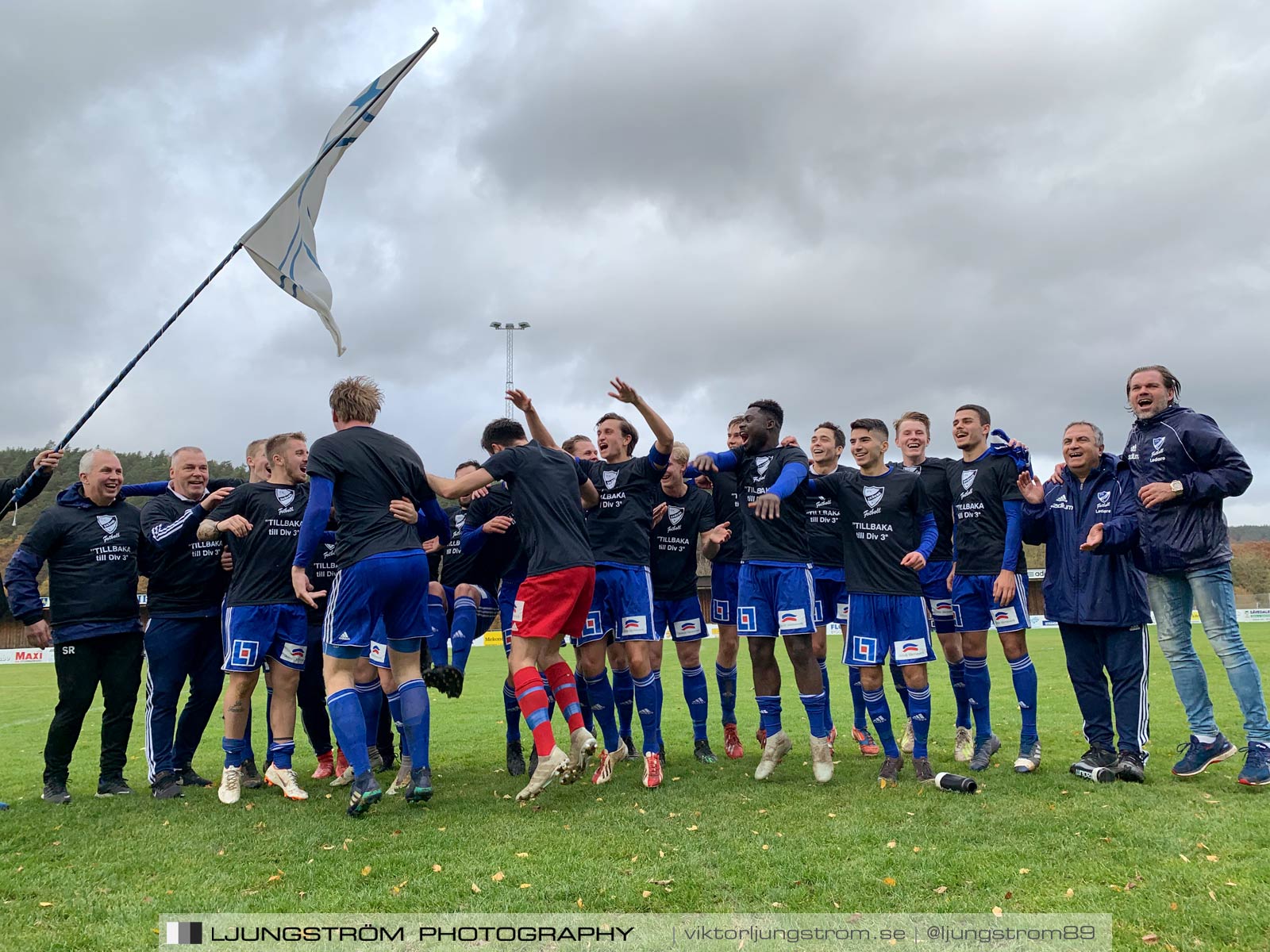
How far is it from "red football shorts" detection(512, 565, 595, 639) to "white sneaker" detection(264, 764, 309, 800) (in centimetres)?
207

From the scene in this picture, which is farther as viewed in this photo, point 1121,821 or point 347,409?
point 347,409

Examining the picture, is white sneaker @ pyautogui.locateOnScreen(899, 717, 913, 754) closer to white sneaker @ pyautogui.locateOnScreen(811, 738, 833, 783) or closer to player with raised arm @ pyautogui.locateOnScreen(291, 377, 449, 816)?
white sneaker @ pyautogui.locateOnScreen(811, 738, 833, 783)

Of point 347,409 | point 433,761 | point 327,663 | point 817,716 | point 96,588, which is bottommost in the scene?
point 433,761

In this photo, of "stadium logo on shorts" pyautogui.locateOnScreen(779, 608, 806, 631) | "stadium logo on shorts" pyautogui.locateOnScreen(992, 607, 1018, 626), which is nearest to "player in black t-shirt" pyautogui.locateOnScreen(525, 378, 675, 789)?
"stadium logo on shorts" pyautogui.locateOnScreen(779, 608, 806, 631)

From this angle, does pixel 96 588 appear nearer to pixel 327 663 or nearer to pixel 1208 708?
pixel 327 663

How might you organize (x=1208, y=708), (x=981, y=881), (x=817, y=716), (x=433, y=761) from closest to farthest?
(x=981, y=881)
(x=1208, y=708)
(x=817, y=716)
(x=433, y=761)

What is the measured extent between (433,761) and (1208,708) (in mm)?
6477

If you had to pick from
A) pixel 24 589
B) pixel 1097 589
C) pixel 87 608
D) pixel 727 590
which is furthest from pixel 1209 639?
pixel 24 589

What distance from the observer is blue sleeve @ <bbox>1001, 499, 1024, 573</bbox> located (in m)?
7.10

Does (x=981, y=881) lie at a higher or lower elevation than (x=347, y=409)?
lower

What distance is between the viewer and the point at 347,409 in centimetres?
635

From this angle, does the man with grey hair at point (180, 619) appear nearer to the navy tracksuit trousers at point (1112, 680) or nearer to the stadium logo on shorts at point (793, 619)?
the stadium logo on shorts at point (793, 619)

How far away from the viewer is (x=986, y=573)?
24.4 ft

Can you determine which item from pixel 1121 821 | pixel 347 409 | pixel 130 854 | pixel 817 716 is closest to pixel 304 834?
pixel 130 854
